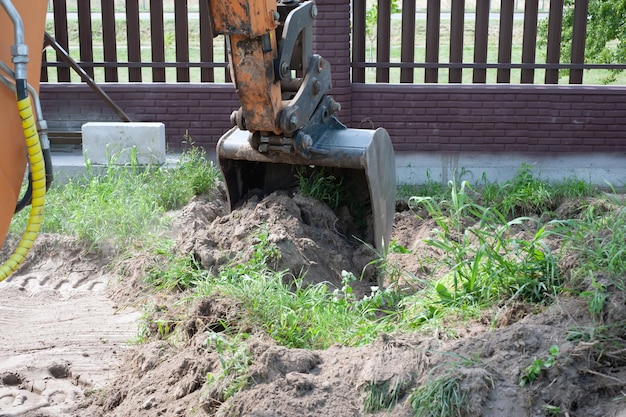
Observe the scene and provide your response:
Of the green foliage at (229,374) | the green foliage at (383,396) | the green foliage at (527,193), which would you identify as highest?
the green foliage at (383,396)

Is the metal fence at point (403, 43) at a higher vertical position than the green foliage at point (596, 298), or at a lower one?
higher

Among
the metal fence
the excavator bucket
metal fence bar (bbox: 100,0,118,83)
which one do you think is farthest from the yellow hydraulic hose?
metal fence bar (bbox: 100,0,118,83)

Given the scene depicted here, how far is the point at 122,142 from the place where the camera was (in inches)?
335

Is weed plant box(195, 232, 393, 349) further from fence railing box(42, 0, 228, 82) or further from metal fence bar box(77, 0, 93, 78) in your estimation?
metal fence bar box(77, 0, 93, 78)

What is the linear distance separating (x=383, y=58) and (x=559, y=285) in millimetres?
5776

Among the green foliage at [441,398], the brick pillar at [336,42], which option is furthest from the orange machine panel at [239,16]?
the brick pillar at [336,42]

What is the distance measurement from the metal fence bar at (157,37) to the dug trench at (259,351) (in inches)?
144

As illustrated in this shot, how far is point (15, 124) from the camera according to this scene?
2.74 meters

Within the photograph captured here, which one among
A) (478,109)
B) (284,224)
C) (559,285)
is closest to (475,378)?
(559,285)

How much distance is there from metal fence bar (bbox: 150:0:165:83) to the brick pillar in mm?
1881

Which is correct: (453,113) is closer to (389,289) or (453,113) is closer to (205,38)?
(205,38)

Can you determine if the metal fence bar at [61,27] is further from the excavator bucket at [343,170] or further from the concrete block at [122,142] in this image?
the excavator bucket at [343,170]

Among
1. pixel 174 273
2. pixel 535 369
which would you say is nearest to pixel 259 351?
pixel 535 369

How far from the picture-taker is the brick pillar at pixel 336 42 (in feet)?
30.2
